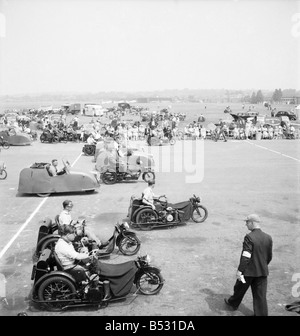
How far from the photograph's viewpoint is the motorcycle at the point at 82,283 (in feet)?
20.5

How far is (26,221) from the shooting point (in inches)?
426

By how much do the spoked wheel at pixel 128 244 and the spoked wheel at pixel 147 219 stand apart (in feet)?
4.45

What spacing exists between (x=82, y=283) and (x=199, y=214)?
4970 mm

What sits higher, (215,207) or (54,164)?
(54,164)

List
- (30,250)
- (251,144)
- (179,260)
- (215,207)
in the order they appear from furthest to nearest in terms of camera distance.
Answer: (251,144), (215,207), (30,250), (179,260)

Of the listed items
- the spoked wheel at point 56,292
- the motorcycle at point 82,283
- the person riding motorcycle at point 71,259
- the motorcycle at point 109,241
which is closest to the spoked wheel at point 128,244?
the motorcycle at point 109,241

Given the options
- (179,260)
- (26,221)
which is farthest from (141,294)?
(26,221)

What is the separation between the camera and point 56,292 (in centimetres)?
630

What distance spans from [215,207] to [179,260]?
4.27 m

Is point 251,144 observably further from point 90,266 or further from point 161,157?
point 90,266

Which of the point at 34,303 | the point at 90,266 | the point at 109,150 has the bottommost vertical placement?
the point at 34,303

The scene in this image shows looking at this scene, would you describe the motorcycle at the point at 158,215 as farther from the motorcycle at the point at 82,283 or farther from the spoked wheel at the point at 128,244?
the motorcycle at the point at 82,283

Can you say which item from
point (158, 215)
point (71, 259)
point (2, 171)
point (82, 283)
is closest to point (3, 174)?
point (2, 171)

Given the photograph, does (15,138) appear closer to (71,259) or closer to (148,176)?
(148,176)
